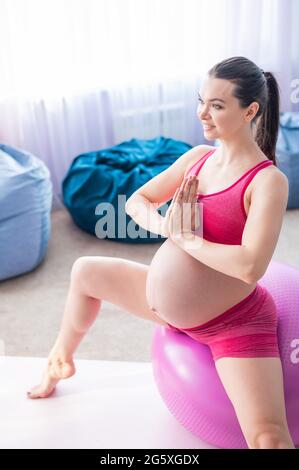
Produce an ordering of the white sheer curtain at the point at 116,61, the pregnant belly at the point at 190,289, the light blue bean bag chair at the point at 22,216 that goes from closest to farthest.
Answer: the pregnant belly at the point at 190,289, the light blue bean bag chair at the point at 22,216, the white sheer curtain at the point at 116,61

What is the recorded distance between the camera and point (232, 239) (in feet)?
4.58

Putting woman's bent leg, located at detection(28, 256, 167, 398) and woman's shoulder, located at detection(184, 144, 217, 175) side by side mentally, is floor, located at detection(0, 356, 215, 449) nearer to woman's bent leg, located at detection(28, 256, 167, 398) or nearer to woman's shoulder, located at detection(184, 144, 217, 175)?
woman's bent leg, located at detection(28, 256, 167, 398)

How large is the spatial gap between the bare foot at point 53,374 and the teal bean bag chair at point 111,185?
101 cm

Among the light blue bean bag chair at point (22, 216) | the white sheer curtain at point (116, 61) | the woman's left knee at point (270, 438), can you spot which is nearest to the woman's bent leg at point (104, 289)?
the woman's left knee at point (270, 438)

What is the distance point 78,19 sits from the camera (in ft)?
9.86

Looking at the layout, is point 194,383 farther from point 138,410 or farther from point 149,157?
point 149,157

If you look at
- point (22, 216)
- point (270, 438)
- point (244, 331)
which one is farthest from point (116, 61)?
point (270, 438)

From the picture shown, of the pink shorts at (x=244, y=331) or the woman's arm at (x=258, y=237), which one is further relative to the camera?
the pink shorts at (x=244, y=331)

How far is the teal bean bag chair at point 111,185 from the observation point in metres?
2.85

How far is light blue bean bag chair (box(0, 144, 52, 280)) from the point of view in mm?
2553

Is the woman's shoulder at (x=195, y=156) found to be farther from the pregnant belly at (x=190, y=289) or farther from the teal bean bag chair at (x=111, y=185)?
the teal bean bag chair at (x=111, y=185)

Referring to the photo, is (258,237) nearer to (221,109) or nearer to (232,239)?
(232,239)

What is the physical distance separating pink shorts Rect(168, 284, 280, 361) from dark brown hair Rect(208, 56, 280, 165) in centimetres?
40

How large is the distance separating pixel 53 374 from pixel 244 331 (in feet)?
1.98
